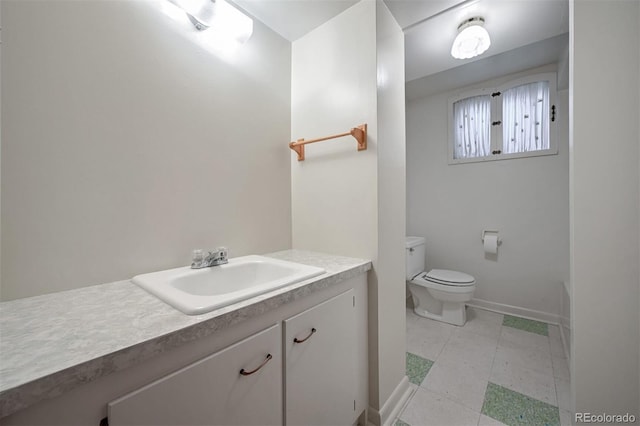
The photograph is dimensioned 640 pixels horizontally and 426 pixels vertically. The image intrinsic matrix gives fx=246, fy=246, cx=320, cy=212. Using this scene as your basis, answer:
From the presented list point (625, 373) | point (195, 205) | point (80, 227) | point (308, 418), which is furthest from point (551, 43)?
point (80, 227)

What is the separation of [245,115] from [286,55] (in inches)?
22.8

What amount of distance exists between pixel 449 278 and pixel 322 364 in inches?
69.6

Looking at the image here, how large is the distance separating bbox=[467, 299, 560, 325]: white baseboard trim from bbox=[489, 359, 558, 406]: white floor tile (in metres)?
0.90

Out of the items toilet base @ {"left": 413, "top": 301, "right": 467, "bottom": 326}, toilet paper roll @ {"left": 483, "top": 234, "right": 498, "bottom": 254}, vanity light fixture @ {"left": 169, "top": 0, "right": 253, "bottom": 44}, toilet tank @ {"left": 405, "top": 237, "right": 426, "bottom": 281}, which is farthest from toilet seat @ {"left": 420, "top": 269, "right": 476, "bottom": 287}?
vanity light fixture @ {"left": 169, "top": 0, "right": 253, "bottom": 44}

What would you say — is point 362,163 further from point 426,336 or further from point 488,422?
point 426,336

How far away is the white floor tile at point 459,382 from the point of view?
1.40 metres

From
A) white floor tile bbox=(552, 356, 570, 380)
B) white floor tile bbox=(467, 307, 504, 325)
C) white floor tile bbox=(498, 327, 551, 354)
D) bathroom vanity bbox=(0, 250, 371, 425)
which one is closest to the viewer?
bathroom vanity bbox=(0, 250, 371, 425)

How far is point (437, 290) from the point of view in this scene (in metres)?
2.21

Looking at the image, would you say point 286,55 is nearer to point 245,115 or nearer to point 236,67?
point 236,67

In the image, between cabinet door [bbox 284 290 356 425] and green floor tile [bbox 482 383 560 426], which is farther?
green floor tile [bbox 482 383 560 426]

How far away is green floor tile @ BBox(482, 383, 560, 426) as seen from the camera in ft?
4.10

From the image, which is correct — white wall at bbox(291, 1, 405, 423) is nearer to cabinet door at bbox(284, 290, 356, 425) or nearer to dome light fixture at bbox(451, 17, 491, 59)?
cabinet door at bbox(284, 290, 356, 425)

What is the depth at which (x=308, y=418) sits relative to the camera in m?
0.91

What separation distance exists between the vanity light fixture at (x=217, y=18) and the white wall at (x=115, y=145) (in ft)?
0.37
